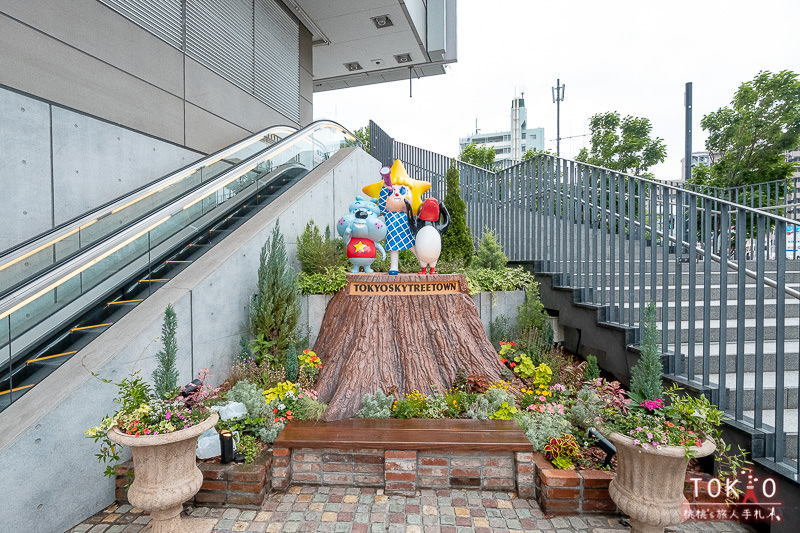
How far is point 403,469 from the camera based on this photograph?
9.85 ft

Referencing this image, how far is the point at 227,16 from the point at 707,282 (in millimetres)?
10091

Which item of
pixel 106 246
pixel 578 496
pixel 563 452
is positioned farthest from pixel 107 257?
pixel 578 496

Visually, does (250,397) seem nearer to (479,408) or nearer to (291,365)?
(291,365)

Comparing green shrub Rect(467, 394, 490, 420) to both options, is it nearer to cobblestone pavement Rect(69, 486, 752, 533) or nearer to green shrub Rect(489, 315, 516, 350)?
cobblestone pavement Rect(69, 486, 752, 533)

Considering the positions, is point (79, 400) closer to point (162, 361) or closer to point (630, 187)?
point (162, 361)

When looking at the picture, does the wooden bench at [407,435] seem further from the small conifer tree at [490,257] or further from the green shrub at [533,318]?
the small conifer tree at [490,257]

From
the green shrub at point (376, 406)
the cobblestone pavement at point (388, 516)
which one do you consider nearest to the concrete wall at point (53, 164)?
the cobblestone pavement at point (388, 516)

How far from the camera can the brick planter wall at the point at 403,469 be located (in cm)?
300

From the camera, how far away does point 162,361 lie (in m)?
2.92

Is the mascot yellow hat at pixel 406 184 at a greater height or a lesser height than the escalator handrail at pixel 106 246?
greater

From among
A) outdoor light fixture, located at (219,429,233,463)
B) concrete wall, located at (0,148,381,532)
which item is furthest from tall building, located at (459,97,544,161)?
outdoor light fixture, located at (219,429,233,463)

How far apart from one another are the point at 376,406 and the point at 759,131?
12.6 m

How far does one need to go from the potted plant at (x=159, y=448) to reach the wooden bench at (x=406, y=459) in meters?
0.73

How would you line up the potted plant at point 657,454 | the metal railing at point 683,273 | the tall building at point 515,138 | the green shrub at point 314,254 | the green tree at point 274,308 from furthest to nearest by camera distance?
the tall building at point 515,138 < the green shrub at point 314,254 < the green tree at point 274,308 < the metal railing at point 683,273 < the potted plant at point 657,454
